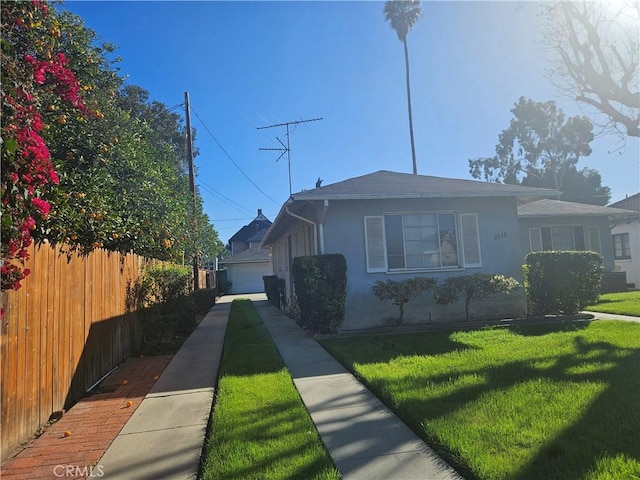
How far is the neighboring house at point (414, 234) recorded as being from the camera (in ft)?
34.1

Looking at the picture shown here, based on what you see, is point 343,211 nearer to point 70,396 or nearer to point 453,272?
point 453,272

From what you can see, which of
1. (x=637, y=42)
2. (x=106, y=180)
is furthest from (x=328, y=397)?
(x=637, y=42)

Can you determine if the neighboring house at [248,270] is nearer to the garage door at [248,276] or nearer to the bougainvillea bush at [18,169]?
the garage door at [248,276]

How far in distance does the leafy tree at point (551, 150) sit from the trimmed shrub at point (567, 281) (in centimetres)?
3457

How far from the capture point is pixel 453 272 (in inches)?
429

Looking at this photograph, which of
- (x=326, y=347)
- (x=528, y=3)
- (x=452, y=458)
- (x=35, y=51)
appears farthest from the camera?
(x=528, y=3)

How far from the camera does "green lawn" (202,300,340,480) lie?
134 inches

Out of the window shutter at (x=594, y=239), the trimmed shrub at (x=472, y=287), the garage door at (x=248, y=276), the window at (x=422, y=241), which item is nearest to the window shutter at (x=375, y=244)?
the window at (x=422, y=241)

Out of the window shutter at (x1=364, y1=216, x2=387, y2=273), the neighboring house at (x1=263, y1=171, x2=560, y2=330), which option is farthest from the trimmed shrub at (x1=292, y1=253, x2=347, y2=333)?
the window shutter at (x1=364, y1=216, x2=387, y2=273)

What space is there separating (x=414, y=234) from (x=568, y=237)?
9458 millimetres

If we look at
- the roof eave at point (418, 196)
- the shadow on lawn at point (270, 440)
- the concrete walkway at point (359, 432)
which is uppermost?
the roof eave at point (418, 196)

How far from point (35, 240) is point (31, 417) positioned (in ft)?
5.59

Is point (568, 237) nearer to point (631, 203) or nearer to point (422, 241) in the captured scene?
point (422, 241)

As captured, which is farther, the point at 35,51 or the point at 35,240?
the point at 35,51
